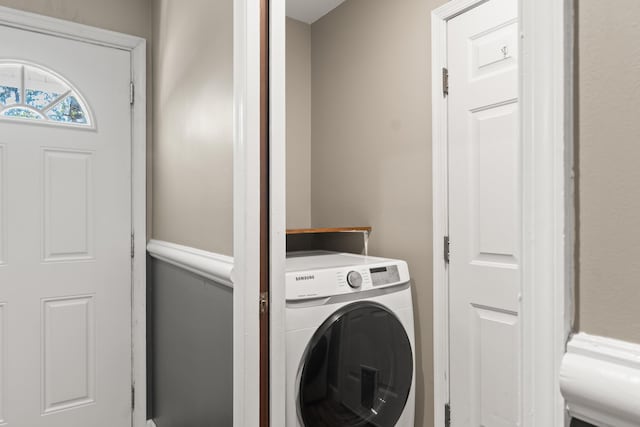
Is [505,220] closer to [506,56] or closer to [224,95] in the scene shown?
[506,56]

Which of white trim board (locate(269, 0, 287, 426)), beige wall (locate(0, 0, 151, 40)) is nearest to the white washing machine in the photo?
white trim board (locate(269, 0, 287, 426))

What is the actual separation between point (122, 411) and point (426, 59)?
2.35 metres

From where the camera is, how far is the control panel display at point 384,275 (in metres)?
1.69

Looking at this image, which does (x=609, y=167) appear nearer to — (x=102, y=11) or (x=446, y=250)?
(x=446, y=250)

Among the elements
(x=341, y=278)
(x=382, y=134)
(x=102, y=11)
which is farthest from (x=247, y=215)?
(x=102, y=11)

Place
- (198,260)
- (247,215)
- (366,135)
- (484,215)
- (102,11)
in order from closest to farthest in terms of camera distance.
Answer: (247,215), (198,260), (484,215), (102,11), (366,135)

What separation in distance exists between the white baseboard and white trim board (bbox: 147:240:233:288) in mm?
1008

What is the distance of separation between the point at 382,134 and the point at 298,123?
Result: 2.49 feet

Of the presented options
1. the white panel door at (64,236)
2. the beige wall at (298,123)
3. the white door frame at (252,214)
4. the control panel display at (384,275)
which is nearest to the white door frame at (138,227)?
the white panel door at (64,236)

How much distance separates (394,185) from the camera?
2088mm

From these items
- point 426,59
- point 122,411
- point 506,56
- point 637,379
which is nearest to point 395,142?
point 426,59

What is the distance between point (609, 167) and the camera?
0.39 metres

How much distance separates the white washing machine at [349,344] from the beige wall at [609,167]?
1116mm

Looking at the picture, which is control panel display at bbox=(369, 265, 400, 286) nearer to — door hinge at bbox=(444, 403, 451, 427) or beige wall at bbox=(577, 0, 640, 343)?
door hinge at bbox=(444, 403, 451, 427)
